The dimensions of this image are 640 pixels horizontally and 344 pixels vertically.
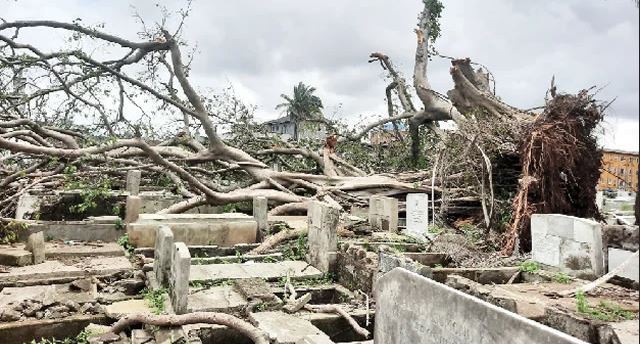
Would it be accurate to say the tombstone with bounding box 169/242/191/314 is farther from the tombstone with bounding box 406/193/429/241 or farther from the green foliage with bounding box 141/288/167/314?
the tombstone with bounding box 406/193/429/241

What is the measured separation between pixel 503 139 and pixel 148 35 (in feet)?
31.9

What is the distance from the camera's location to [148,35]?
13.7 meters

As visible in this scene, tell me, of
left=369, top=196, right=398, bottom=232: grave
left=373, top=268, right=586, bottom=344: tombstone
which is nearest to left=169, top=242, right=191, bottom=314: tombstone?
left=373, top=268, right=586, bottom=344: tombstone

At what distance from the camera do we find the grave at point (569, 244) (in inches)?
324

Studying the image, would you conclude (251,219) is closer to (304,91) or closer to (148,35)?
(148,35)

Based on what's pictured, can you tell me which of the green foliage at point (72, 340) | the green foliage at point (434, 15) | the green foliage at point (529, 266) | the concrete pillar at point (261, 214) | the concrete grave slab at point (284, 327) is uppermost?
the green foliage at point (434, 15)

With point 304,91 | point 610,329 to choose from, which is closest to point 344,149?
point 610,329

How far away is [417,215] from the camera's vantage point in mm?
12391

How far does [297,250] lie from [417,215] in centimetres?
315

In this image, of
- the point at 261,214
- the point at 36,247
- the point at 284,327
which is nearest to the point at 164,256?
the point at 284,327

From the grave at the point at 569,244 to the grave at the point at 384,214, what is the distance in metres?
3.97

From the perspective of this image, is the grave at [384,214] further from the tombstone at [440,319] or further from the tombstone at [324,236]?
the tombstone at [440,319]

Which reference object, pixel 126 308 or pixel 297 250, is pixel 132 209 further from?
pixel 126 308

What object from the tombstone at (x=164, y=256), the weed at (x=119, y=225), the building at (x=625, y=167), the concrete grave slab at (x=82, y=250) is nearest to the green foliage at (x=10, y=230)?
the concrete grave slab at (x=82, y=250)
